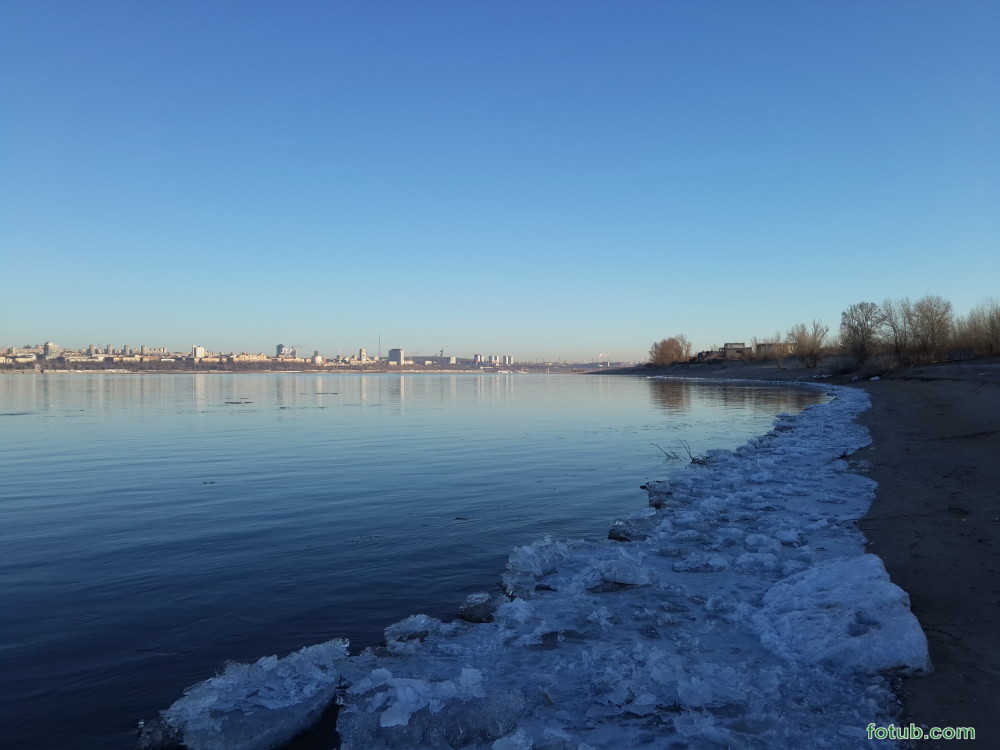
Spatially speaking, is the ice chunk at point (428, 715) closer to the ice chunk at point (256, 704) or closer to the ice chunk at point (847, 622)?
the ice chunk at point (256, 704)

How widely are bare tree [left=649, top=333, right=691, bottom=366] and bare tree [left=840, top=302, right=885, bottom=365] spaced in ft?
275

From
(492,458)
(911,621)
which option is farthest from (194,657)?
(492,458)

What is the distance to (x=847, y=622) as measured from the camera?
4.09 meters

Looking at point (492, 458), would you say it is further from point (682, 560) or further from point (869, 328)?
point (869, 328)

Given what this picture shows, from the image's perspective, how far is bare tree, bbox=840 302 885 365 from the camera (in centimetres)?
6650

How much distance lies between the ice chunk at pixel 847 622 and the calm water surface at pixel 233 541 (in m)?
2.91

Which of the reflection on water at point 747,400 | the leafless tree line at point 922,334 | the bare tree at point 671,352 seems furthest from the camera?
the bare tree at point 671,352

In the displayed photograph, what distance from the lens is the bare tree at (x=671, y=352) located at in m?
158

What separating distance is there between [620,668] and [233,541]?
603 cm

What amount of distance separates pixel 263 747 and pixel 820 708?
3.38m

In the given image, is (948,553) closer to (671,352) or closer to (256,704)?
(256,704)

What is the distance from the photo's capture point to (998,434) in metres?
13.4

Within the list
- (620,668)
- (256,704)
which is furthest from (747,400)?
(256,704)

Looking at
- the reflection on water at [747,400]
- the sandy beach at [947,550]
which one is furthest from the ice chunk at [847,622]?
the reflection on water at [747,400]
